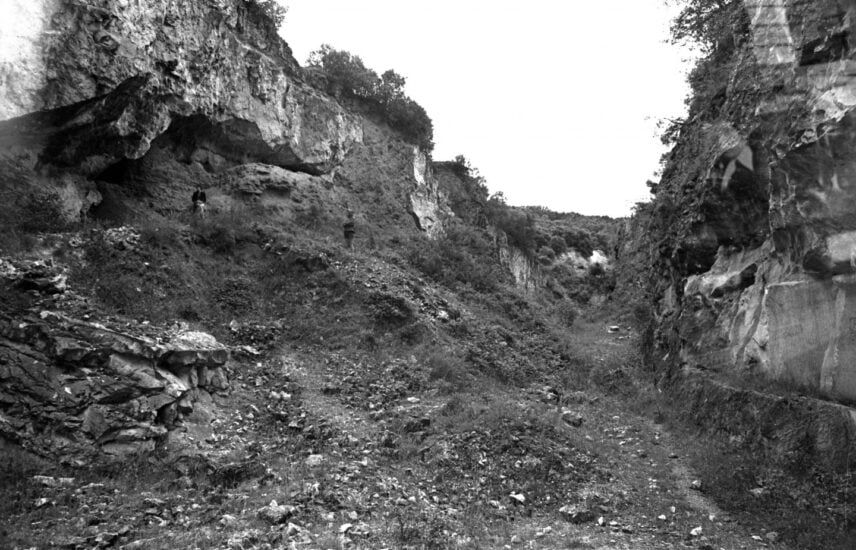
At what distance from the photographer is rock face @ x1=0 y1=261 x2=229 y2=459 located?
7.53 m

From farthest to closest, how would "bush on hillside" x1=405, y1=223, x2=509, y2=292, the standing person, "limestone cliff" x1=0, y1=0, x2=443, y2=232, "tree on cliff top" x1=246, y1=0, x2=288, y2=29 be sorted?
"tree on cliff top" x1=246, y1=0, x2=288, y2=29 < "bush on hillside" x1=405, y1=223, x2=509, y2=292 < the standing person < "limestone cliff" x1=0, y1=0, x2=443, y2=232

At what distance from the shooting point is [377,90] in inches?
1196

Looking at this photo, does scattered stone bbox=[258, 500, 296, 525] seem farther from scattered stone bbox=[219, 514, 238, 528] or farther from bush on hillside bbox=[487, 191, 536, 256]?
bush on hillside bbox=[487, 191, 536, 256]

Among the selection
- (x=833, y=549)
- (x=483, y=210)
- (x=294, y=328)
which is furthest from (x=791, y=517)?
(x=483, y=210)

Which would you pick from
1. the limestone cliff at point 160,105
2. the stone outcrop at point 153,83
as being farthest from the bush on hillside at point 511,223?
the stone outcrop at point 153,83

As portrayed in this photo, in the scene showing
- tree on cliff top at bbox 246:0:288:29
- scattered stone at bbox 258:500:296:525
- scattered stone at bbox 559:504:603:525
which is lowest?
scattered stone at bbox 559:504:603:525

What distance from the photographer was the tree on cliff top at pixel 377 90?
2936 cm

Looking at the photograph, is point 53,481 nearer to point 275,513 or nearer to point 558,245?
point 275,513

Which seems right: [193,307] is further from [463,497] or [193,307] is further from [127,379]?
[463,497]

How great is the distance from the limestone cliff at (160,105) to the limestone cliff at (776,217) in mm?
14047

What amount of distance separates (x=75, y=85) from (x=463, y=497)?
12.6m

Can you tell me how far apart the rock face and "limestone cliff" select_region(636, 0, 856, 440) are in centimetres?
998

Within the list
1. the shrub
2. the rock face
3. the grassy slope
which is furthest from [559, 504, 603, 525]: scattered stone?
the shrub

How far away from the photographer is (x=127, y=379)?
835 centimetres
